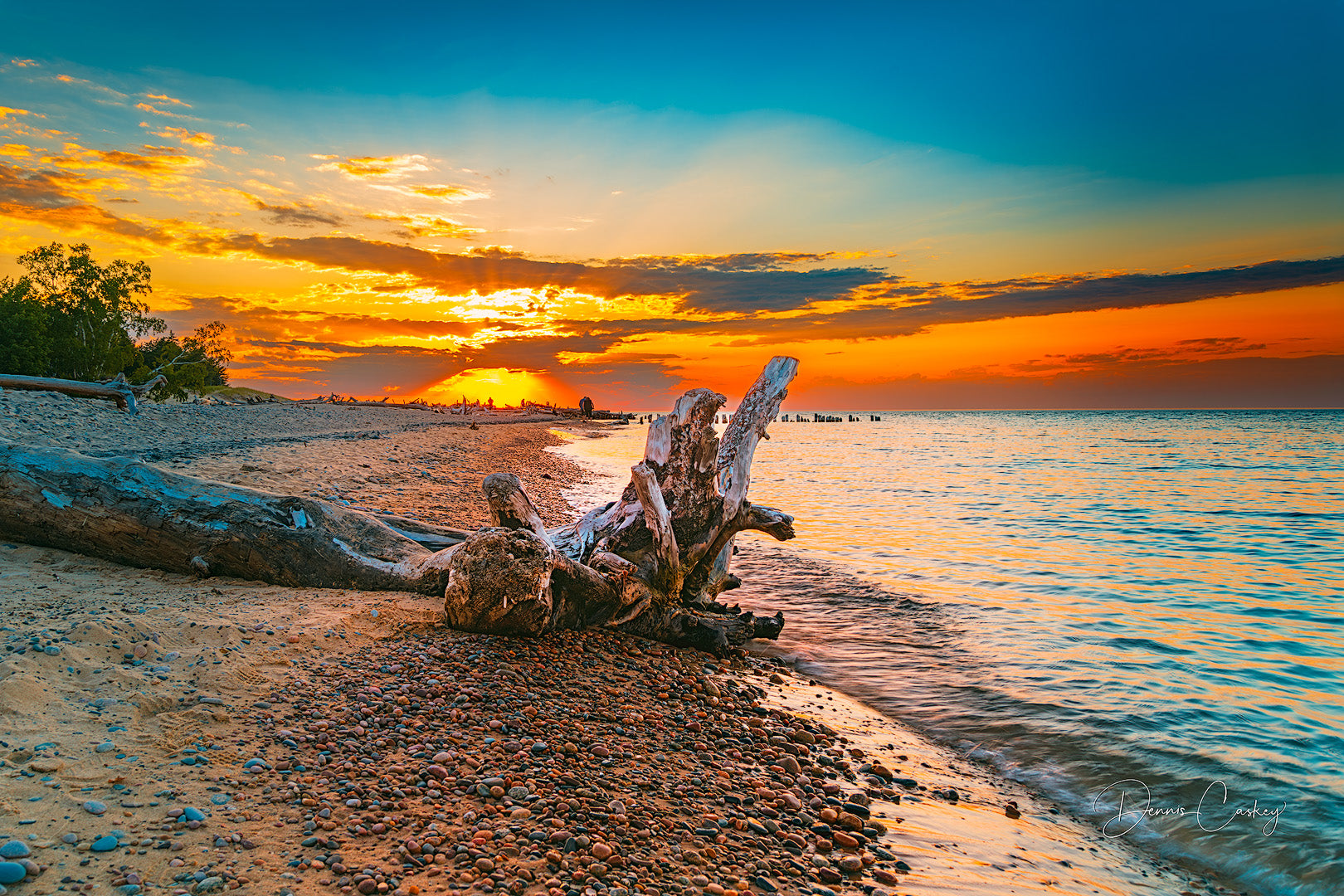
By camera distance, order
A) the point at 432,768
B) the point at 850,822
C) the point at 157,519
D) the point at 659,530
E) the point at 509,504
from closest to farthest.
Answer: the point at 432,768, the point at 850,822, the point at 157,519, the point at 509,504, the point at 659,530

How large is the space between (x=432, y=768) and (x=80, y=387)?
928 inches

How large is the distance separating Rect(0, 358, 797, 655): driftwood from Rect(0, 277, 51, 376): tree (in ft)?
114

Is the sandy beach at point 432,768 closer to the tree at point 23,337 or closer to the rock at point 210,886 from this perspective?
the rock at point 210,886

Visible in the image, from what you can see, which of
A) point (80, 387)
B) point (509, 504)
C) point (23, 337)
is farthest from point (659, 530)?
point (23, 337)

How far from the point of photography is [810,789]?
16.3 ft

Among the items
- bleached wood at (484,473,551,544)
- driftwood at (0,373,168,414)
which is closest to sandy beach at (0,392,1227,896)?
bleached wood at (484,473,551,544)

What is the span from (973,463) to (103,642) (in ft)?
135

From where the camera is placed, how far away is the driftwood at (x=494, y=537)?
6965 millimetres

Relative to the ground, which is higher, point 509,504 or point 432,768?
point 509,504

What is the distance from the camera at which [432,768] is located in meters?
4.23

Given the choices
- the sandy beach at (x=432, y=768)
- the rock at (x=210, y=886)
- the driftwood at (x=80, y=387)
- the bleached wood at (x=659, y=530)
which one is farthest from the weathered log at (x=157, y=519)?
the driftwood at (x=80, y=387)

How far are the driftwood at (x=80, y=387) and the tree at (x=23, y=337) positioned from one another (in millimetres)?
7857

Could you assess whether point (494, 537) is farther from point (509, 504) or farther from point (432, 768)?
point (432, 768)

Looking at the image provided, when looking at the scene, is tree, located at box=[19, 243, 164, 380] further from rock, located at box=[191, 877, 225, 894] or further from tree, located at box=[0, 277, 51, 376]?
rock, located at box=[191, 877, 225, 894]
